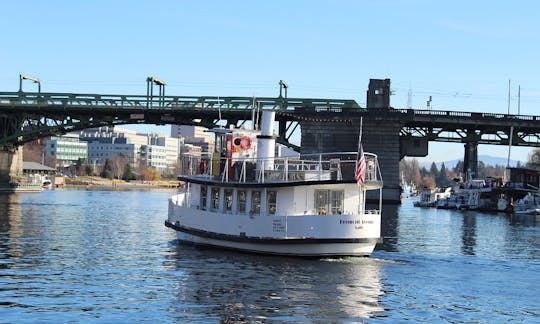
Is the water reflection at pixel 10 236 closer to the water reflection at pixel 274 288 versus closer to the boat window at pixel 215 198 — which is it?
the water reflection at pixel 274 288

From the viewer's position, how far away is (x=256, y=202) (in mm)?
41344

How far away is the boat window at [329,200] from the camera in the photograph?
40156 millimetres

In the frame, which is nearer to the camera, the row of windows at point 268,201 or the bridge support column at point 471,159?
the row of windows at point 268,201

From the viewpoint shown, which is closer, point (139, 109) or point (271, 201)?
point (271, 201)

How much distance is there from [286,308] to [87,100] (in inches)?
3594

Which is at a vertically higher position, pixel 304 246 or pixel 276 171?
pixel 276 171

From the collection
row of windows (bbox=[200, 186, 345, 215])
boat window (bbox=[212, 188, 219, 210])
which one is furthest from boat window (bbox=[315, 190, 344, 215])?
boat window (bbox=[212, 188, 219, 210])

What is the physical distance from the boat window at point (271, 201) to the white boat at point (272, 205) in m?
0.05

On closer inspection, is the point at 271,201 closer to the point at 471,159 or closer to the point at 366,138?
the point at 366,138

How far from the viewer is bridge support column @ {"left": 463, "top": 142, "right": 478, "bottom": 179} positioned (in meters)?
122

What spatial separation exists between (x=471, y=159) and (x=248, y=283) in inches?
3888

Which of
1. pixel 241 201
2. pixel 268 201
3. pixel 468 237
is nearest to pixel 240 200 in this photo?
pixel 241 201

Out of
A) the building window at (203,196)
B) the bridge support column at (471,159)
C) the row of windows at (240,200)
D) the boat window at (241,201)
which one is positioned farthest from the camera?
the bridge support column at (471,159)

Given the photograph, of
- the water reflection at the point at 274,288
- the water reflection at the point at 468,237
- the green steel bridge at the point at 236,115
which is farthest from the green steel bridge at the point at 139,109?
the water reflection at the point at 274,288
